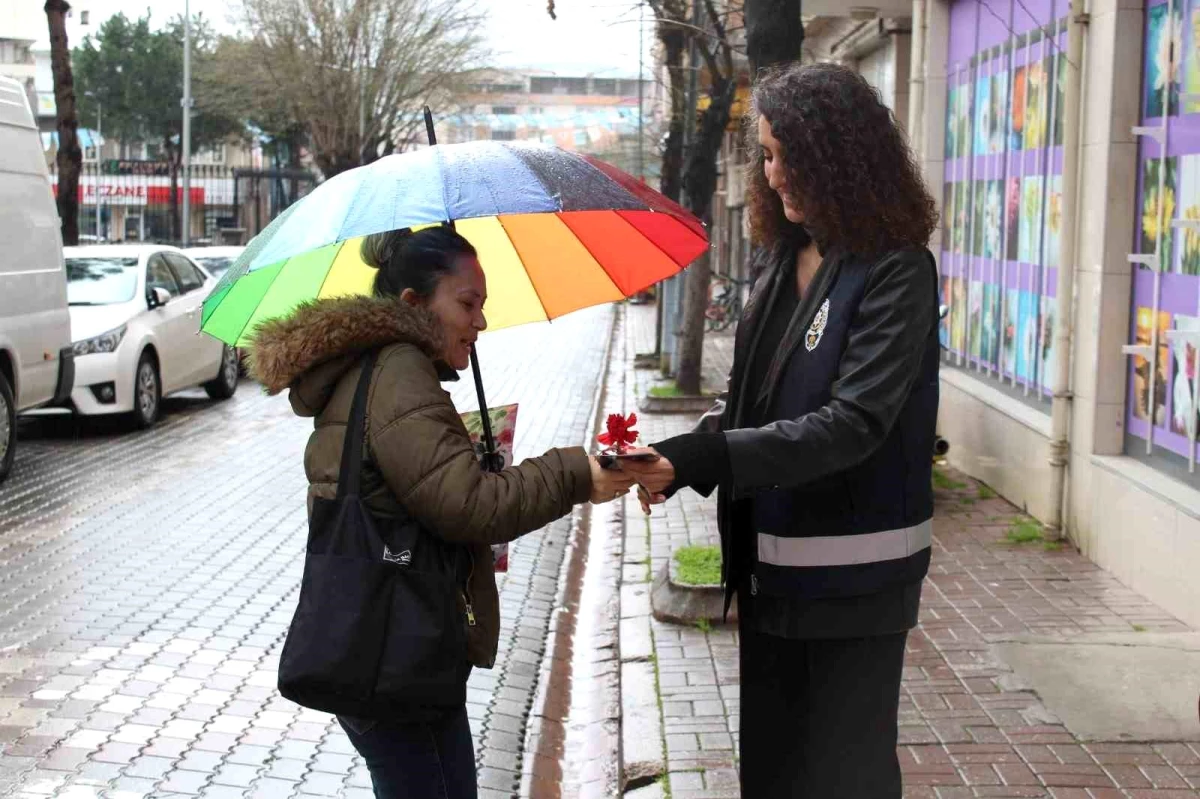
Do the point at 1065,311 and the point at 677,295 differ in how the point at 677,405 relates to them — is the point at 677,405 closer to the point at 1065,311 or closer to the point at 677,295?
the point at 677,295

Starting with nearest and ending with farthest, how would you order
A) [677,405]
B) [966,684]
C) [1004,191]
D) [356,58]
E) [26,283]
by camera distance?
[966,684], [1004,191], [26,283], [677,405], [356,58]

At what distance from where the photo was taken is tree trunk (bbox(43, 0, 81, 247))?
20812 millimetres

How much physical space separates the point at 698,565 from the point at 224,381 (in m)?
10.7

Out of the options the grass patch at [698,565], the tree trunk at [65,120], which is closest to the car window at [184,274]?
the tree trunk at [65,120]

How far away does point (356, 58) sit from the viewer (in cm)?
4956

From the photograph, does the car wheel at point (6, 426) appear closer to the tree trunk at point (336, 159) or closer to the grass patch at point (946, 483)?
the grass patch at point (946, 483)

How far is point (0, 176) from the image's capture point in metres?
10.9

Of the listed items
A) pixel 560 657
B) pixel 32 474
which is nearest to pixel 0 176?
pixel 32 474

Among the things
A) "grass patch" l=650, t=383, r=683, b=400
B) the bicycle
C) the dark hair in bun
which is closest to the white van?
"grass patch" l=650, t=383, r=683, b=400

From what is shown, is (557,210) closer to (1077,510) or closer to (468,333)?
(468,333)

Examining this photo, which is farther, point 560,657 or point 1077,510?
point 1077,510

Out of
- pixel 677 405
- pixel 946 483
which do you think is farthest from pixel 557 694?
pixel 677 405

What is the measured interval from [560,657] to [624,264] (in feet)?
11.1

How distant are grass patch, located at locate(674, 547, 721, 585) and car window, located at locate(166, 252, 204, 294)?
9.45 metres
